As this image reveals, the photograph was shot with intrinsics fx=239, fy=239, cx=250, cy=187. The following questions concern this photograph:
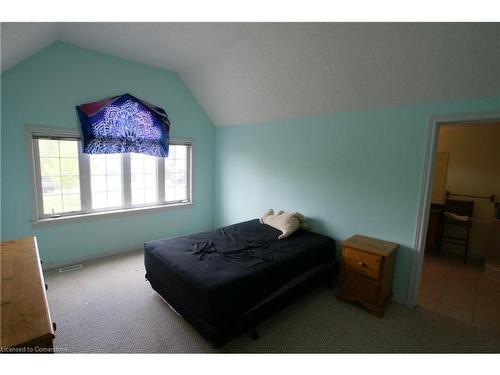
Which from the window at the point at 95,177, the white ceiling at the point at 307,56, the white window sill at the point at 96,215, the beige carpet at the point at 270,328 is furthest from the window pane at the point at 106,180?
the white ceiling at the point at 307,56

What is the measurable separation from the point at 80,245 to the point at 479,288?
193 inches

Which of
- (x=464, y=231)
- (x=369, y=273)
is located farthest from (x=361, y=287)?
(x=464, y=231)

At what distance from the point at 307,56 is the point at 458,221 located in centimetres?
332

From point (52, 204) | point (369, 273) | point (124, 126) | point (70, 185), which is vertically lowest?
point (369, 273)

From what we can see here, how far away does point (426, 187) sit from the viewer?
226 centimetres

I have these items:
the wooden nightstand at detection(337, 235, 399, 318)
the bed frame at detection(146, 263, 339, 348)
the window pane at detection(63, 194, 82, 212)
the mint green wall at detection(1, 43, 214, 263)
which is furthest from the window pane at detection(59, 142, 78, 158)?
the wooden nightstand at detection(337, 235, 399, 318)

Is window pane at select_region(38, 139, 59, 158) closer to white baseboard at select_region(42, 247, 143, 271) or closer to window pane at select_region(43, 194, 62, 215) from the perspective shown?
window pane at select_region(43, 194, 62, 215)

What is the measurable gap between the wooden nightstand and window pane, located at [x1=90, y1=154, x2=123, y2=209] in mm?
3075

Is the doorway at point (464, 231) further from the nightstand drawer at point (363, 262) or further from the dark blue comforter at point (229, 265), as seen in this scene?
the dark blue comforter at point (229, 265)

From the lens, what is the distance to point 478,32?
164 centimetres

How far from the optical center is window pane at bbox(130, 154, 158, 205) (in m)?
3.54

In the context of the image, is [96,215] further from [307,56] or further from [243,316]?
[307,56]
